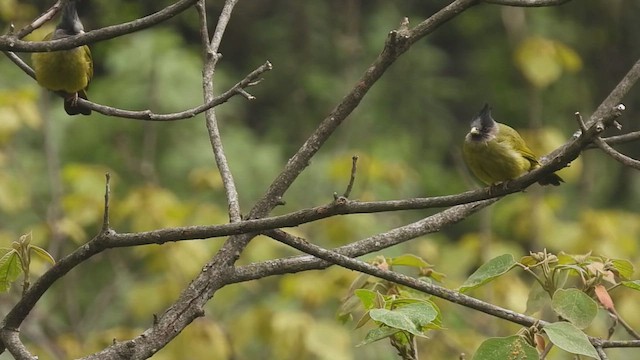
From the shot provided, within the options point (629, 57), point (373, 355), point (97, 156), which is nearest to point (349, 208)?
point (373, 355)

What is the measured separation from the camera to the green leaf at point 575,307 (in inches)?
63.6

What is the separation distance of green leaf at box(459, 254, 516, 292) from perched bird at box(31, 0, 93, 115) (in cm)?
118

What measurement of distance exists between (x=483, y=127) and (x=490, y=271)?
Result: 1412 millimetres

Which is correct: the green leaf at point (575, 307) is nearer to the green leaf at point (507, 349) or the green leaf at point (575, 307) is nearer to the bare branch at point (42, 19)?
the green leaf at point (507, 349)

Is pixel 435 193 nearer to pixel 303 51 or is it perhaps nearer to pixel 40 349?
pixel 303 51

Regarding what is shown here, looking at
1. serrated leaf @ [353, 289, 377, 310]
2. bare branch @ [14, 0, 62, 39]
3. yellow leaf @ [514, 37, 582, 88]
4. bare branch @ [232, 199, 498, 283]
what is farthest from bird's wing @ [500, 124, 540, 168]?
yellow leaf @ [514, 37, 582, 88]

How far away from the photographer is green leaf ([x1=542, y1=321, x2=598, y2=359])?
4.92ft

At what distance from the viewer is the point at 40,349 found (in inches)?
169

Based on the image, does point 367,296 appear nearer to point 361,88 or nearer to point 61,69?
point 361,88

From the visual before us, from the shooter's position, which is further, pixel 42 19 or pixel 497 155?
pixel 497 155

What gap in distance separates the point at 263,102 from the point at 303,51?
0.51m

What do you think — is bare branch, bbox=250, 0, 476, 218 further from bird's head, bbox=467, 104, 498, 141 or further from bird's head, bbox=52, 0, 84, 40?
bird's head, bbox=467, 104, 498, 141

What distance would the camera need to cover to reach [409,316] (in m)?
1.59

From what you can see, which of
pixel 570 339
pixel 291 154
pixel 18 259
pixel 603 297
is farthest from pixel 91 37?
pixel 291 154
